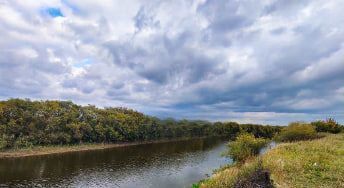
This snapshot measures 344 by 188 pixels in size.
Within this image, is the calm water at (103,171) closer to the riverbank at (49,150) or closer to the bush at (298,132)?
the riverbank at (49,150)

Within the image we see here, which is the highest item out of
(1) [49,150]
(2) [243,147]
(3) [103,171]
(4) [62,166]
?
(2) [243,147]

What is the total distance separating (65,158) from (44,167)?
14294 mm

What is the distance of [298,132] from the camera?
78125 mm

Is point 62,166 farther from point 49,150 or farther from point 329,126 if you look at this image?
point 329,126

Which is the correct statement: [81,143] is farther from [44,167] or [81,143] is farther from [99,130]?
[44,167]

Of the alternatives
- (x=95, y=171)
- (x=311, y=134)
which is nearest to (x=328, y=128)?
(x=311, y=134)

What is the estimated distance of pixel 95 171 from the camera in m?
62.3

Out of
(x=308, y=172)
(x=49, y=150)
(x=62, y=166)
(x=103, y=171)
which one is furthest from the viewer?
(x=49, y=150)

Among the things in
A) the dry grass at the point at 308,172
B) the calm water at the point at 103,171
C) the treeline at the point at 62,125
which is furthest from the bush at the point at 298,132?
the treeline at the point at 62,125

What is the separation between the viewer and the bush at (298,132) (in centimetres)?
7650

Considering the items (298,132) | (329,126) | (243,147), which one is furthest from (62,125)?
(329,126)

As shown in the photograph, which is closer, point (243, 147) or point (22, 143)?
point (243, 147)

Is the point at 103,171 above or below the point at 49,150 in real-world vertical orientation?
below

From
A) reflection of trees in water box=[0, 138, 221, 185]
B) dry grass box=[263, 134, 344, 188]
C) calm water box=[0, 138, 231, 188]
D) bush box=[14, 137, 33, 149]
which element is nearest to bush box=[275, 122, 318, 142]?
calm water box=[0, 138, 231, 188]
